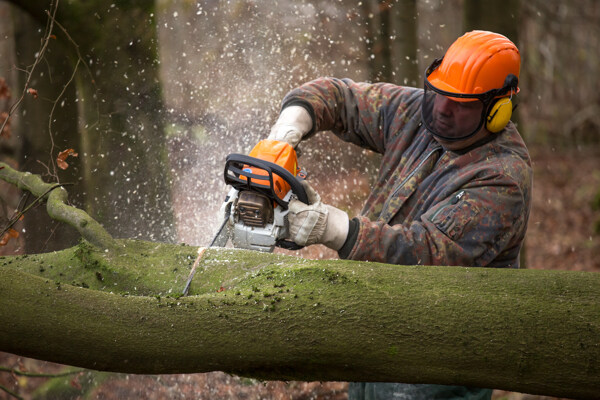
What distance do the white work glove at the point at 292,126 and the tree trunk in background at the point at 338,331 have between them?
4.27 ft

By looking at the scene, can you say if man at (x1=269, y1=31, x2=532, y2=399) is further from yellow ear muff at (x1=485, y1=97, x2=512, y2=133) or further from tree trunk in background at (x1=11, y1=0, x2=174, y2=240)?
tree trunk in background at (x1=11, y1=0, x2=174, y2=240)

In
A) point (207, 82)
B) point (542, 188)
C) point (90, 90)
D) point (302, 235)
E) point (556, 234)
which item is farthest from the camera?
point (542, 188)

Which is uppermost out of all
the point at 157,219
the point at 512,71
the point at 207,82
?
the point at 512,71

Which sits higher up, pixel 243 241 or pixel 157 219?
pixel 243 241

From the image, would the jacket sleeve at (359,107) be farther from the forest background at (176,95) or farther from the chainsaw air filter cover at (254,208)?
the forest background at (176,95)

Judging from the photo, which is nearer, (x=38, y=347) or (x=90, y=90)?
(x=38, y=347)

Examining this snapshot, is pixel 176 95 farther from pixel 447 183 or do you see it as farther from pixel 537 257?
pixel 537 257

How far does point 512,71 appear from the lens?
2656 millimetres

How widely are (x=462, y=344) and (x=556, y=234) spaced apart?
324 inches

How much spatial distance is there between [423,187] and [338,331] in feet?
4.25

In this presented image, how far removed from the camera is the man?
2459 mm

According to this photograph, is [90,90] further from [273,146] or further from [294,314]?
[294,314]

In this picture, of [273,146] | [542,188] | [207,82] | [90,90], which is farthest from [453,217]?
[542,188]

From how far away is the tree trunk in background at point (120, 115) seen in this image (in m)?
4.45
